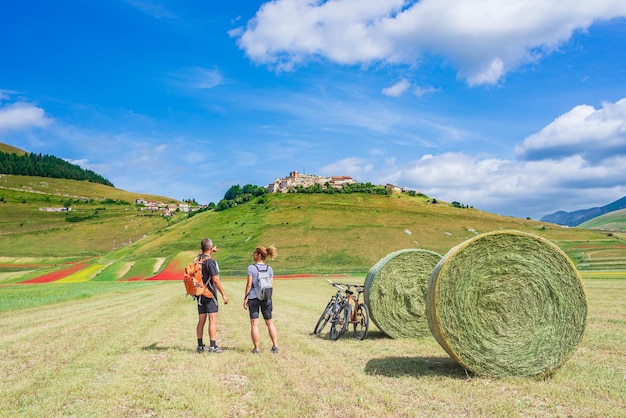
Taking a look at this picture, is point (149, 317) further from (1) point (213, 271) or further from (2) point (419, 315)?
(2) point (419, 315)

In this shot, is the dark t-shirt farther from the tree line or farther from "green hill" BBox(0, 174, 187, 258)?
the tree line

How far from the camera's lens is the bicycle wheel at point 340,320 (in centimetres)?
1185

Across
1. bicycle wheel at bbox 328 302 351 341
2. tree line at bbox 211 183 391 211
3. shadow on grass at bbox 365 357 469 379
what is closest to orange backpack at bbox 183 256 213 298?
bicycle wheel at bbox 328 302 351 341

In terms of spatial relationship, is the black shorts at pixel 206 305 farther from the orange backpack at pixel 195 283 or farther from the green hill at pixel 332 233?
the green hill at pixel 332 233

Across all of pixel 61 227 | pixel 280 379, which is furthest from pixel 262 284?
pixel 61 227

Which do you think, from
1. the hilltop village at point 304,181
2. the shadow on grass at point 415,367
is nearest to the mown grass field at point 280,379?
the shadow on grass at point 415,367

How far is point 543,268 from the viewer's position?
8.15 metres

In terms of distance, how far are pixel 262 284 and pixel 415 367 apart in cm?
363

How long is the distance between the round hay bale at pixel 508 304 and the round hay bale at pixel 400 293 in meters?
4.35

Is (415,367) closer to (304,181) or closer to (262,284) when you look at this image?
(262,284)

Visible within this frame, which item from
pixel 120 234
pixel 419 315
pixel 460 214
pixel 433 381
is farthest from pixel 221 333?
pixel 120 234

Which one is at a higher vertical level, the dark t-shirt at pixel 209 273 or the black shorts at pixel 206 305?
the dark t-shirt at pixel 209 273

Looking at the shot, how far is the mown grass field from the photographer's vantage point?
6.25 m

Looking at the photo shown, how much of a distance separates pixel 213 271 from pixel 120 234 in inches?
4719
